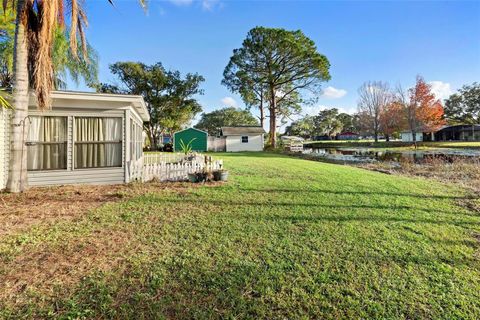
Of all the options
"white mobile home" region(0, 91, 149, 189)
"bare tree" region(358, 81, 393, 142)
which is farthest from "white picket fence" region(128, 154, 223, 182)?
"bare tree" region(358, 81, 393, 142)

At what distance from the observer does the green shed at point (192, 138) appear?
2662 centimetres

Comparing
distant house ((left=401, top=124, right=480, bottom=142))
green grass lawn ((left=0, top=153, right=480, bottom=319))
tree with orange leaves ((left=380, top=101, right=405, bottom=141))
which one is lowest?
green grass lawn ((left=0, top=153, right=480, bottom=319))

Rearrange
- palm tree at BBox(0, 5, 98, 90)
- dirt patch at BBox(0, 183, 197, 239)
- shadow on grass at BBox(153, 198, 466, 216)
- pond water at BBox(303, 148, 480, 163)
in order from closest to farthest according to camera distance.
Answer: dirt patch at BBox(0, 183, 197, 239), shadow on grass at BBox(153, 198, 466, 216), palm tree at BBox(0, 5, 98, 90), pond water at BBox(303, 148, 480, 163)

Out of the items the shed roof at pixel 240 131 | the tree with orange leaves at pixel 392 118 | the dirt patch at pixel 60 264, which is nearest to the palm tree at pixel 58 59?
the dirt patch at pixel 60 264

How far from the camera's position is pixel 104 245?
10.4 feet

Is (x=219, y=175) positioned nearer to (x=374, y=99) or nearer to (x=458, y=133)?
(x=374, y=99)

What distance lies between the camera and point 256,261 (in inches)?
112

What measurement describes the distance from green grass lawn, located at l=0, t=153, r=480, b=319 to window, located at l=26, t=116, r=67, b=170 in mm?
2833

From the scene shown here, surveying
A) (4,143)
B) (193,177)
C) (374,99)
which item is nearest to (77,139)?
(4,143)

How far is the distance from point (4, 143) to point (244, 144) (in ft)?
75.0

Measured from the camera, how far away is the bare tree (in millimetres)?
41438

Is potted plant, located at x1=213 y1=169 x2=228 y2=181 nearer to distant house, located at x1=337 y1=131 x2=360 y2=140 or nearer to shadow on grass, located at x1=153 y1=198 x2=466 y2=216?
shadow on grass, located at x1=153 y1=198 x2=466 y2=216

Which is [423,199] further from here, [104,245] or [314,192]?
[104,245]

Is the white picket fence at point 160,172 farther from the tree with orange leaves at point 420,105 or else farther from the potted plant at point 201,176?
the tree with orange leaves at point 420,105
